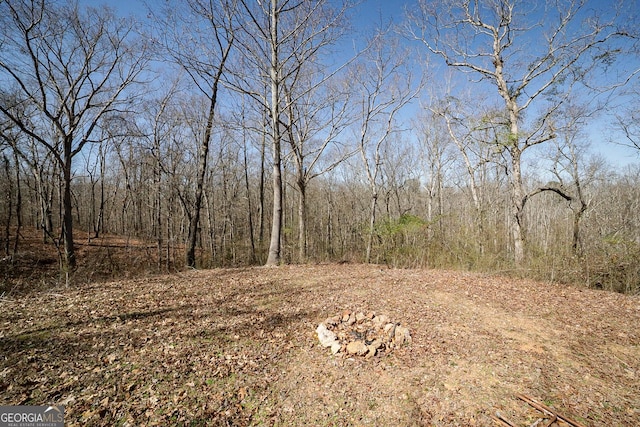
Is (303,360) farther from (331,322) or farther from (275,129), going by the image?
(275,129)

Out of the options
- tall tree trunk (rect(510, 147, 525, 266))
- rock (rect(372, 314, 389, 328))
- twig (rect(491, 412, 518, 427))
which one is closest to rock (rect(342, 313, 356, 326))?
rock (rect(372, 314, 389, 328))

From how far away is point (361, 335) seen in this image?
3.71m

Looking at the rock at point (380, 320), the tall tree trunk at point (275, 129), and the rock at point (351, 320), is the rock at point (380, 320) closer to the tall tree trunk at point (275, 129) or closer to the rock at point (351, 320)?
the rock at point (351, 320)

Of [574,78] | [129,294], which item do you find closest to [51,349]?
[129,294]

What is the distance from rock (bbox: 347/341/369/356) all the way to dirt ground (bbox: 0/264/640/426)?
10 centimetres

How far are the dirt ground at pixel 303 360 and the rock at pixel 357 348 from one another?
0.10m

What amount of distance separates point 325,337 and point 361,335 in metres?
0.51

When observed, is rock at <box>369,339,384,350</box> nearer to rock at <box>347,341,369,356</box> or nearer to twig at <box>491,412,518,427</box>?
rock at <box>347,341,369,356</box>

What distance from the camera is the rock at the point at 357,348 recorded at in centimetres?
334

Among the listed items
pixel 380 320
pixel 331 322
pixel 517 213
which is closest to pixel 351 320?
pixel 331 322

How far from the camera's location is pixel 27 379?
2645mm

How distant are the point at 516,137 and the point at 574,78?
2666 mm

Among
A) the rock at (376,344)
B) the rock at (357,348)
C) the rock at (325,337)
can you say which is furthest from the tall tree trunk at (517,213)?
the rock at (325,337)

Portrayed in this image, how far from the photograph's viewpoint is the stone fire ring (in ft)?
11.2
